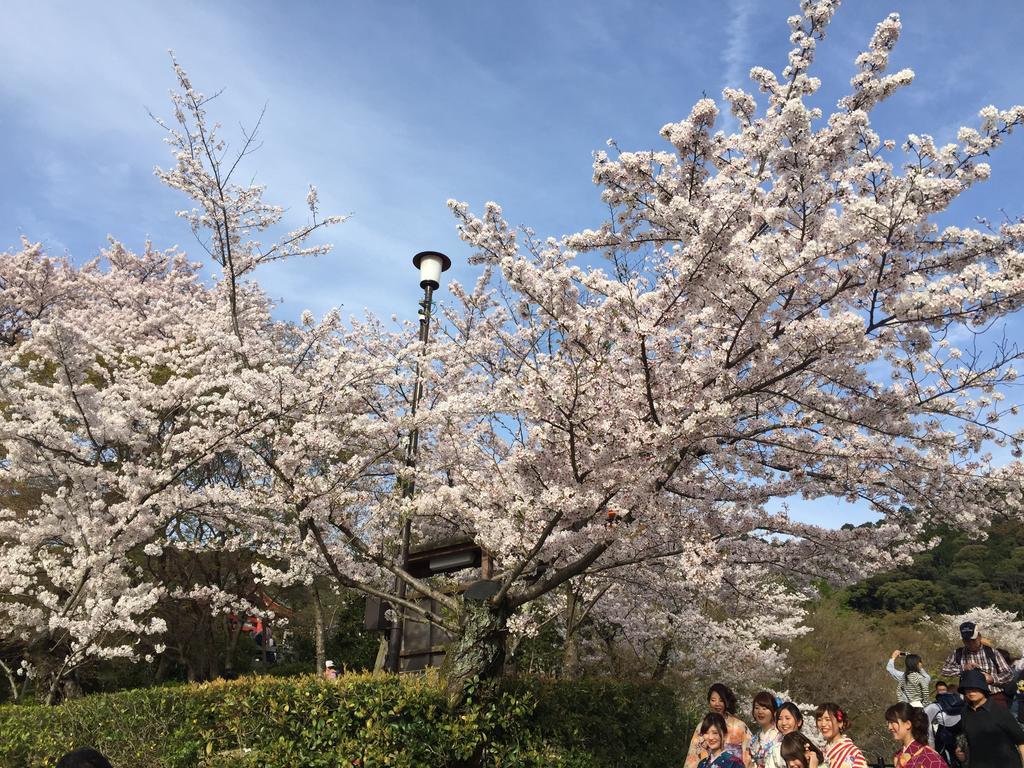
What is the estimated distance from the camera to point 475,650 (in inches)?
242

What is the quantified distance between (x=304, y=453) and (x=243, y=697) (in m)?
2.58

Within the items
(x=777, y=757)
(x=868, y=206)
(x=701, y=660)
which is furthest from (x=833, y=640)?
(x=868, y=206)

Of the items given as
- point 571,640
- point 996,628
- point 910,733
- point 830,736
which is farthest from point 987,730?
point 996,628

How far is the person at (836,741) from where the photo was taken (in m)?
4.86

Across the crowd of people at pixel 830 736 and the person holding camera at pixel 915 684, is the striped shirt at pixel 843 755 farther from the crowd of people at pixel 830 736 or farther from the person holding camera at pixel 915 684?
the person holding camera at pixel 915 684

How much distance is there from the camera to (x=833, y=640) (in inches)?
872

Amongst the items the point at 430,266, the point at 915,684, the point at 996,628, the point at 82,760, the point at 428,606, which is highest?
the point at 430,266

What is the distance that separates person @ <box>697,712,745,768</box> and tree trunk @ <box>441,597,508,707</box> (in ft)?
6.12

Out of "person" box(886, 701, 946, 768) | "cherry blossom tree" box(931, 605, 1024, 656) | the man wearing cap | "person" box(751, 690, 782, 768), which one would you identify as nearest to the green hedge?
"person" box(751, 690, 782, 768)

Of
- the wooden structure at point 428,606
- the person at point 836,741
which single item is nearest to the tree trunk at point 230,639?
the wooden structure at point 428,606

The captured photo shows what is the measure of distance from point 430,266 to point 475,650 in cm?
517

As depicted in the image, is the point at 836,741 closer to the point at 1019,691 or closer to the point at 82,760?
the point at 1019,691

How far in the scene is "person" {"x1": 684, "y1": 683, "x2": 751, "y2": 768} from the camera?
5.35 metres

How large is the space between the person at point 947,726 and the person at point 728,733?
2.58 metres
